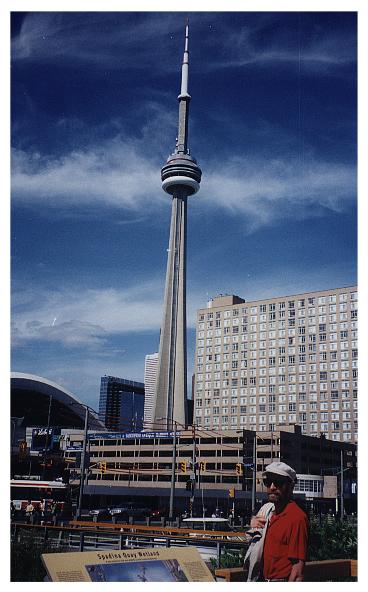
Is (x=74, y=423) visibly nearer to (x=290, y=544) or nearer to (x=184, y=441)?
(x=184, y=441)

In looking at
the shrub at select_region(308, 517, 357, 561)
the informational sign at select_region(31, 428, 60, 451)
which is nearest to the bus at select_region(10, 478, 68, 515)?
the informational sign at select_region(31, 428, 60, 451)

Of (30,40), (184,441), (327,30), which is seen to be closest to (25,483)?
(30,40)

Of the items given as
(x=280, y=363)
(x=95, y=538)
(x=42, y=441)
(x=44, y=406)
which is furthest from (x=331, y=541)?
(x=280, y=363)

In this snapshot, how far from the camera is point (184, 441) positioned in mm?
70875

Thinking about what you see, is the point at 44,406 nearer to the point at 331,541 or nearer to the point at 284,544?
the point at 331,541

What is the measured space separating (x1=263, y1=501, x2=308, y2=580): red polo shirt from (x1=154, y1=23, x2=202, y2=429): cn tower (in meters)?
81.2

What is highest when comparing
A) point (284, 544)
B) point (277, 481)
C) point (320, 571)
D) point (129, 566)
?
point (277, 481)

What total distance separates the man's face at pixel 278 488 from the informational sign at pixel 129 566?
5.59 ft

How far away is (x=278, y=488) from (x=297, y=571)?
4.63ft

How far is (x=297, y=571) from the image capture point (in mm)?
11203

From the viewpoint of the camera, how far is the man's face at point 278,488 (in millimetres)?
11852

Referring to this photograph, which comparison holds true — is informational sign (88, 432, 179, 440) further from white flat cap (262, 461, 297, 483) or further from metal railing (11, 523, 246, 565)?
white flat cap (262, 461, 297, 483)
